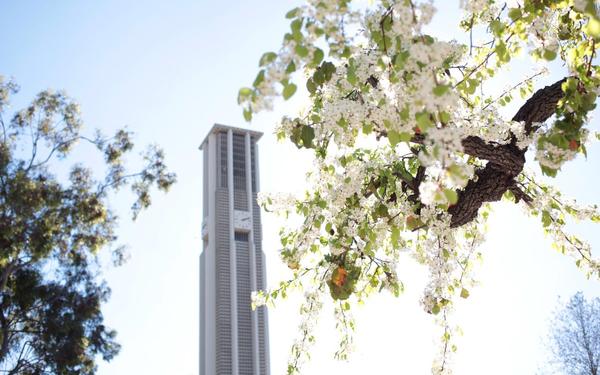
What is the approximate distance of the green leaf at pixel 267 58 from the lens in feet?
5.33

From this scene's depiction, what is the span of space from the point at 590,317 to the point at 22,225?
546 inches

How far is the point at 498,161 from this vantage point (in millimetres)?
2926

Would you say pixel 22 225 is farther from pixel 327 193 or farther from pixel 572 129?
pixel 572 129

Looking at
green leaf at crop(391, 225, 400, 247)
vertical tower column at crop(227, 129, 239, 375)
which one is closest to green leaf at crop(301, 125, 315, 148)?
green leaf at crop(391, 225, 400, 247)

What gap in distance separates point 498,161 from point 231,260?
143 feet

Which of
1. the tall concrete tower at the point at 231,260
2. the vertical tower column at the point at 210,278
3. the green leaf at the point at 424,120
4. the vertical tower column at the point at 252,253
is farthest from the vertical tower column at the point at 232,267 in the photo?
the green leaf at the point at 424,120

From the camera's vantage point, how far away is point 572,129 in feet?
6.89

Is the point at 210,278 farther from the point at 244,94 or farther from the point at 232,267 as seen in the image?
the point at 244,94

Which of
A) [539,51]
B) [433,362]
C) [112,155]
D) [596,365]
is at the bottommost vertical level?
[433,362]

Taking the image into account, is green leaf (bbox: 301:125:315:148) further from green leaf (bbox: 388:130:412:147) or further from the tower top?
the tower top

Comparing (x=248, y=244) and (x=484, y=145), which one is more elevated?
(x=248, y=244)

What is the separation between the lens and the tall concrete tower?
43344mm

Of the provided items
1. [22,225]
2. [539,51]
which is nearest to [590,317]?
[22,225]

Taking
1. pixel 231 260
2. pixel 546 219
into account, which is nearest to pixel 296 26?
pixel 546 219
